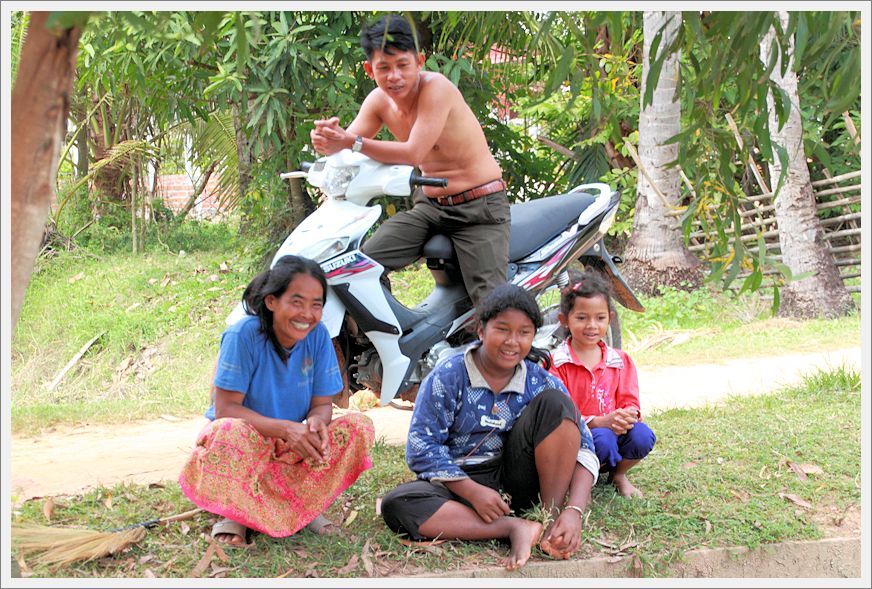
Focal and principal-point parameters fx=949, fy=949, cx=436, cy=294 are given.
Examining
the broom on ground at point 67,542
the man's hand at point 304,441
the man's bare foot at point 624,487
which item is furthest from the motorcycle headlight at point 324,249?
the man's bare foot at point 624,487

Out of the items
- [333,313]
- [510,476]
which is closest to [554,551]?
[510,476]

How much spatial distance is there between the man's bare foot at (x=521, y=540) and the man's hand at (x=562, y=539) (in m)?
0.04

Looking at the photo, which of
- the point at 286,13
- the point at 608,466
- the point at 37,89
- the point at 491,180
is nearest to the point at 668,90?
the point at 286,13

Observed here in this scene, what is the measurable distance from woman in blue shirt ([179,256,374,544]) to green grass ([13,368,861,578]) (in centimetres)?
15

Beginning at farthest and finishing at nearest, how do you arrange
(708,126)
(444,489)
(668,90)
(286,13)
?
(668,90) < (286,13) < (708,126) < (444,489)

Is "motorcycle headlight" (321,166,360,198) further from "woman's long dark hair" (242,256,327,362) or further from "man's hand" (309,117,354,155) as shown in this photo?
"woman's long dark hair" (242,256,327,362)

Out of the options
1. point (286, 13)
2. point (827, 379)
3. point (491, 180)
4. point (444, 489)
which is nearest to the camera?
point (444, 489)

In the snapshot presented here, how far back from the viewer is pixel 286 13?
25.5 ft

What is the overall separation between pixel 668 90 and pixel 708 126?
504 centimetres

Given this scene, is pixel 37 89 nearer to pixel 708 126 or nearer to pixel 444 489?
pixel 444 489

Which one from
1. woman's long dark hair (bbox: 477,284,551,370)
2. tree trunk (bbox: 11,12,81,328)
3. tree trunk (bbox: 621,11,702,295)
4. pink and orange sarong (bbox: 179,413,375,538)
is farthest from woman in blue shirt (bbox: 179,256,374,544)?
tree trunk (bbox: 621,11,702,295)

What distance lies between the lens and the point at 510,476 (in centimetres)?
334

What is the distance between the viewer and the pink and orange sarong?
9.93 feet

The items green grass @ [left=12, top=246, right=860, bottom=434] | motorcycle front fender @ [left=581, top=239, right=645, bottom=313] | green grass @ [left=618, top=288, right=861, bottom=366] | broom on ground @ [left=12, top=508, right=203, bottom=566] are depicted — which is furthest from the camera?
green grass @ [left=618, top=288, right=861, bottom=366]
